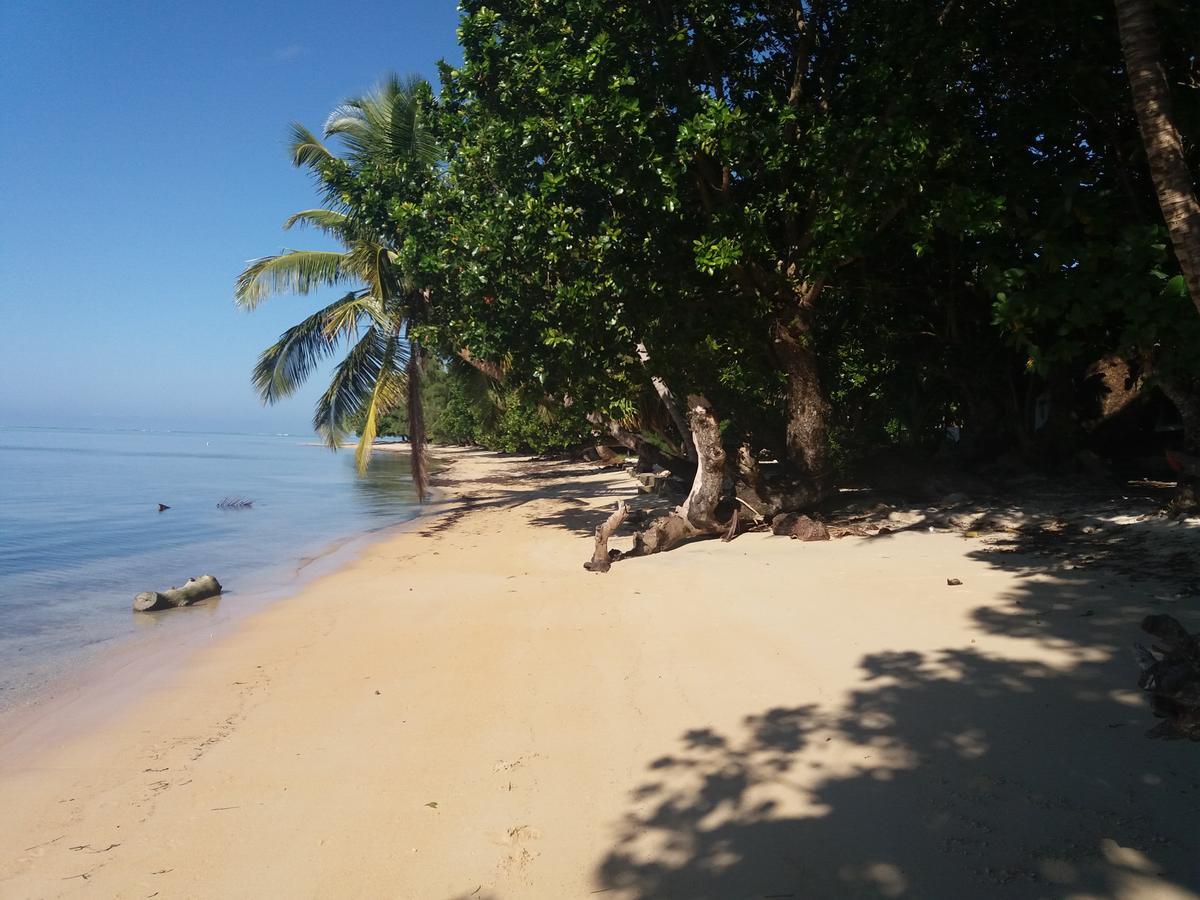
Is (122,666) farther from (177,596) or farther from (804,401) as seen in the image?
(804,401)

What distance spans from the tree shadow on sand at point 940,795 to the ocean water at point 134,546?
5890 millimetres

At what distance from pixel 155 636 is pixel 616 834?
22.0 feet

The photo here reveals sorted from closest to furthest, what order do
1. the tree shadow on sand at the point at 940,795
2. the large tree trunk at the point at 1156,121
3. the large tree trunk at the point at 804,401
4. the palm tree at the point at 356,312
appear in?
the tree shadow on sand at the point at 940,795, the large tree trunk at the point at 1156,121, the large tree trunk at the point at 804,401, the palm tree at the point at 356,312

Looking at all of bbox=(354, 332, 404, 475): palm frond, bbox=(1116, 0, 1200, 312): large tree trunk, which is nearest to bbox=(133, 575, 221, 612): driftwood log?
bbox=(354, 332, 404, 475): palm frond

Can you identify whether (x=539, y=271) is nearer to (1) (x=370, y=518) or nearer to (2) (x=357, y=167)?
(2) (x=357, y=167)

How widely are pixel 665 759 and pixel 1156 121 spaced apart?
4.18 m

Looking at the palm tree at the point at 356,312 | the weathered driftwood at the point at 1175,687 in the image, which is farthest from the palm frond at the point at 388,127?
the weathered driftwood at the point at 1175,687

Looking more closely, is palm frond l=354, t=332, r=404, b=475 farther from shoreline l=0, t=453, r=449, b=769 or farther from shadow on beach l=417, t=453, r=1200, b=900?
shadow on beach l=417, t=453, r=1200, b=900

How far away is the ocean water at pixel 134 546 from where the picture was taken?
8031 mm

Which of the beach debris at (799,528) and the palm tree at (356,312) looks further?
the palm tree at (356,312)

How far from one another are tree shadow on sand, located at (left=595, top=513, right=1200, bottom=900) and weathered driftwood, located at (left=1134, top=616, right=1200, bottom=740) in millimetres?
75

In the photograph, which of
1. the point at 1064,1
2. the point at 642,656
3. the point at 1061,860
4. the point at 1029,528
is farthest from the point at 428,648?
the point at 1064,1

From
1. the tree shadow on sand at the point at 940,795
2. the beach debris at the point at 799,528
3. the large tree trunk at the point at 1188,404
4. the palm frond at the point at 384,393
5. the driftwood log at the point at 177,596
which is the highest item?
the palm frond at the point at 384,393

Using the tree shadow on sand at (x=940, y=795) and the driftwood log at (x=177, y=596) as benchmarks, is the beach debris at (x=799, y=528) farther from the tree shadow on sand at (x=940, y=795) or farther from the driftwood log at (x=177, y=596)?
the driftwood log at (x=177, y=596)
